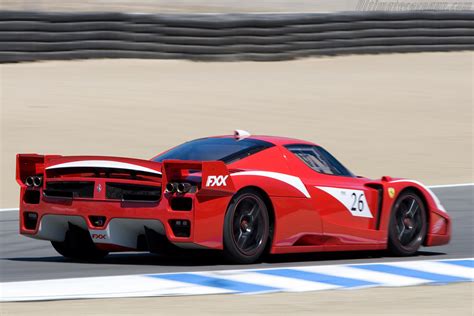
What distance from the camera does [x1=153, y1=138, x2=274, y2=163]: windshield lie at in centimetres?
920

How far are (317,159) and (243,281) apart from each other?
81.3 inches

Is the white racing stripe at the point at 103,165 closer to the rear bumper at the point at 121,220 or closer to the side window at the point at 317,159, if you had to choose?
the rear bumper at the point at 121,220

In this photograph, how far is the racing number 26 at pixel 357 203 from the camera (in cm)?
965

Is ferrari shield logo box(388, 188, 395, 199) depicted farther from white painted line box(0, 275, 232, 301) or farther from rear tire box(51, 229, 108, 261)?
white painted line box(0, 275, 232, 301)

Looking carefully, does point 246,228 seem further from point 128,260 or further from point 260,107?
point 260,107

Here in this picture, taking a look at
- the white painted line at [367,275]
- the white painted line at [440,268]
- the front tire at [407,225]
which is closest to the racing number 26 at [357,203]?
the front tire at [407,225]

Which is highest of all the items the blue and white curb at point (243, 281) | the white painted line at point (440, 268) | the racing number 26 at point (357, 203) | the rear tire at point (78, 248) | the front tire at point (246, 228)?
the racing number 26 at point (357, 203)

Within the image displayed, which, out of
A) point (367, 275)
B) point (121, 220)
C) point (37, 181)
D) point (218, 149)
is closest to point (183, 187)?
point (121, 220)

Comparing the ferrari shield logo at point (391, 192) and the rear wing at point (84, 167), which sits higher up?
the rear wing at point (84, 167)

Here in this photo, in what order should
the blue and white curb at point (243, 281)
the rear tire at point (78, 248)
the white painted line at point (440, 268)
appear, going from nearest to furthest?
1. the blue and white curb at point (243, 281)
2. the white painted line at point (440, 268)
3. the rear tire at point (78, 248)

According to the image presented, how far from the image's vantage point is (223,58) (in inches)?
915

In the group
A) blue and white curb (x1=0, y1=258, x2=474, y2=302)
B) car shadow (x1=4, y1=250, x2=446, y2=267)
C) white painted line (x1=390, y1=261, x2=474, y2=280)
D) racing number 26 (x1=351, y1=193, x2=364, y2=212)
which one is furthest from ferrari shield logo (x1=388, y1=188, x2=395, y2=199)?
blue and white curb (x1=0, y1=258, x2=474, y2=302)

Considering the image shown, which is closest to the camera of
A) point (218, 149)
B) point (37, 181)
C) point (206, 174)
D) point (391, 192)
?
point (206, 174)

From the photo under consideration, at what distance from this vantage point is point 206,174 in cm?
838
